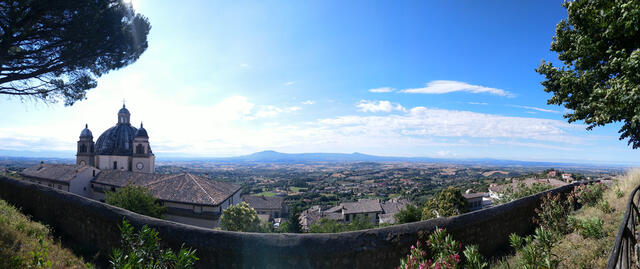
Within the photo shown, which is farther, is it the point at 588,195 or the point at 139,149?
the point at 139,149

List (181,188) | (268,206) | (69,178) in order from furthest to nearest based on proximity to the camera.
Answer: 1. (268,206)
2. (69,178)
3. (181,188)

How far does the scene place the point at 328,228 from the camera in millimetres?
23922

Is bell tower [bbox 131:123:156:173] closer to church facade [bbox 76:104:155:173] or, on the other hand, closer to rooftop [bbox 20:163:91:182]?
church facade [bbox 76:104:155:173]

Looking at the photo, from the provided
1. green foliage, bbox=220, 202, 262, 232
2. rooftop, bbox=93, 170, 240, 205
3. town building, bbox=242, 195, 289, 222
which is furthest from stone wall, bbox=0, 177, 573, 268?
town building, bbox=242, 195, 289, 222

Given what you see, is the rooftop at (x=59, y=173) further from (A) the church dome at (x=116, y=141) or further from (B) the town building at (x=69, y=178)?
(A) the church dome at (x=116, y=141)

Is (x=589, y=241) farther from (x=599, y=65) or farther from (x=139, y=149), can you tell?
(x=139, y=149)

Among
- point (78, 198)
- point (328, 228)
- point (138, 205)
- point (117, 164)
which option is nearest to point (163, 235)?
point (78, 198)

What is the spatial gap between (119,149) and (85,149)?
6586mm

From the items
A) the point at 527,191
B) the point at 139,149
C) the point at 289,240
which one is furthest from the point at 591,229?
the point at 139,149

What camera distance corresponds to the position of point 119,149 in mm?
39875

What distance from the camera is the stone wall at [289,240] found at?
510cm

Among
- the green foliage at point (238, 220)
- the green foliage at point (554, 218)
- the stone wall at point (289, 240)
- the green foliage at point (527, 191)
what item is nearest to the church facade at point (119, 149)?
the green foliage at point (238, 220)

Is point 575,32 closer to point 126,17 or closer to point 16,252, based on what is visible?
point 16,252

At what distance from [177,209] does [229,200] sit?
5323 millimetres
